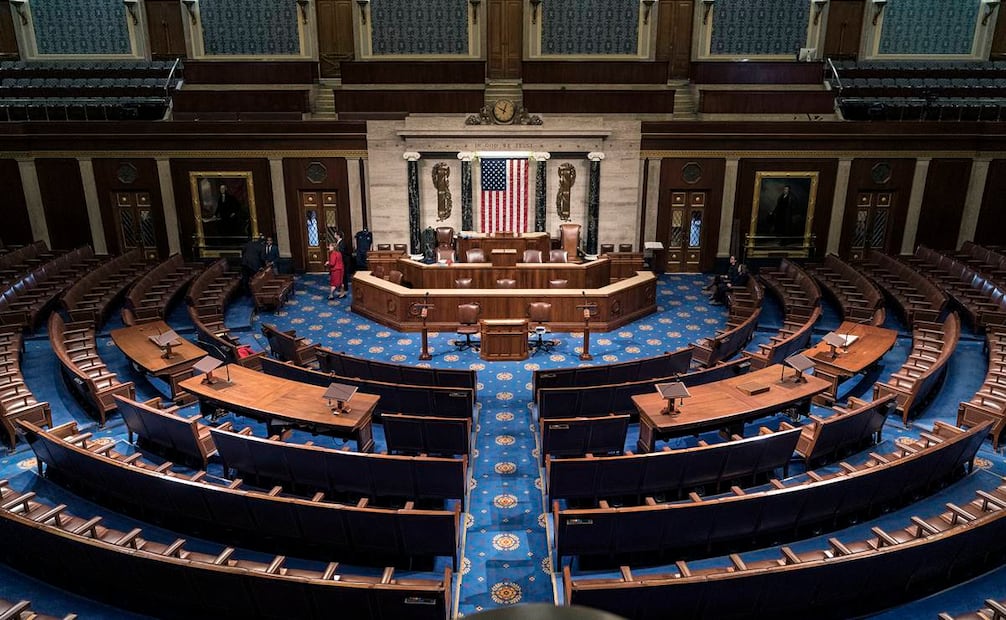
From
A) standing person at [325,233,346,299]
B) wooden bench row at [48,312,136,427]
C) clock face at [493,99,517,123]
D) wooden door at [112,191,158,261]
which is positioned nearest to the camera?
wooden bench row at [48,312,136,427]

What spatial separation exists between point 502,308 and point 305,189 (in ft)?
21.9

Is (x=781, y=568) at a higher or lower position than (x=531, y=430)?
higher

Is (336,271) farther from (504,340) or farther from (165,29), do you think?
(165,29)

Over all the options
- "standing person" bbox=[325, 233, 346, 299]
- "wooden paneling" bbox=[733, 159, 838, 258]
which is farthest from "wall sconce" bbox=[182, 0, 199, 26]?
"wooden paneling" bbox=[733, 159, 838, 258]

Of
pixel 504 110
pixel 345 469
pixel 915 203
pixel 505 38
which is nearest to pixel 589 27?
pixel 505 38

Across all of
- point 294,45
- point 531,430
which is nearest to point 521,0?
point 294,45

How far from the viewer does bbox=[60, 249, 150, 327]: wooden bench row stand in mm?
11492

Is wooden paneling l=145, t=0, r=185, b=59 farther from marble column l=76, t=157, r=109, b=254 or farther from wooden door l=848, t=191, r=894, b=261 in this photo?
wooden door l=848, t=191, r=894, b=261

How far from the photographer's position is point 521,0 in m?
17.6

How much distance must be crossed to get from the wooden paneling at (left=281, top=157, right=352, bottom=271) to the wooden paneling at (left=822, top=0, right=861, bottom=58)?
13.0m

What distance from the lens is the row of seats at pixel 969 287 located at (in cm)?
1112

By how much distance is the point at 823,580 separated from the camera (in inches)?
188

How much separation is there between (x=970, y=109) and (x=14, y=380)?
1914 centimetres

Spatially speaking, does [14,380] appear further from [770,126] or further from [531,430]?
A: [770,126]
